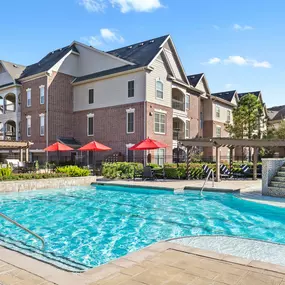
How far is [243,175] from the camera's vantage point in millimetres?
19891

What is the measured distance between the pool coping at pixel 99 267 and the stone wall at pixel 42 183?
1034 cm

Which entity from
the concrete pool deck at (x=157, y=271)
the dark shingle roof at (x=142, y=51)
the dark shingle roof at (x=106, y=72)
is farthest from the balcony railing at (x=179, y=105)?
the concrete pool deck at (x=157, y=271)

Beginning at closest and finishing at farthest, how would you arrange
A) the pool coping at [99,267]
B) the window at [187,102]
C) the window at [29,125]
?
the pool coping at [99,267]
the window at [29,125]
the window at [187,102]

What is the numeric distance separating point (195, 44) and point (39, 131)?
18.0m

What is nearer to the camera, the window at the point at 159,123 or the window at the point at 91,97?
the window at the point at 159,123

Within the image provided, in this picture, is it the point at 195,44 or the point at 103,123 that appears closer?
the point at 195,44

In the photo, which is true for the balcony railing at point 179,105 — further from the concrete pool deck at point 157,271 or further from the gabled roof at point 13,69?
the concrete pool deck at point 157,271

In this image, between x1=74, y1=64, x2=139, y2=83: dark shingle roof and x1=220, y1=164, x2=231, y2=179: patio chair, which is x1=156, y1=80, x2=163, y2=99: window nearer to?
x1=74, y1=64, x2=139, y2=83: dark shingle roof

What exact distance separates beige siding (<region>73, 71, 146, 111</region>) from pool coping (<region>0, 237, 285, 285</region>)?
19.7 meters

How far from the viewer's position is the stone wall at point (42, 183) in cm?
1456

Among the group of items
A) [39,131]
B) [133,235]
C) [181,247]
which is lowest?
[133,235]

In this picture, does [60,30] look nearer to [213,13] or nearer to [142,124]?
[213,13]

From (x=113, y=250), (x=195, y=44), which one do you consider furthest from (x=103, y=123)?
(x=113, y=250)

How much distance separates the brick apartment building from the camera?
79.7 ft
